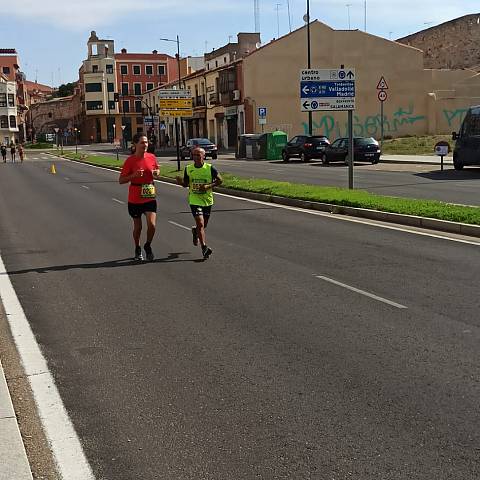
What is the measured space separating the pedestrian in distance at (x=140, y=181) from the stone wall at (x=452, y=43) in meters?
62.5

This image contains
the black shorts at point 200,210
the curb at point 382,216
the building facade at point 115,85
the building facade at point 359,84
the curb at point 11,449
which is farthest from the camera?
the building facade at point 115,85

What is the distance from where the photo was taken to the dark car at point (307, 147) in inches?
1650

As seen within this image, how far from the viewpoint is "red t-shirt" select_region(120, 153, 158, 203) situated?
33.8 ft

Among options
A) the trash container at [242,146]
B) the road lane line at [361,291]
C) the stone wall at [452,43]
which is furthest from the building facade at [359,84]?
the road lane line at [361,291]

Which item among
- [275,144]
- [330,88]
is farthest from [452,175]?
[275,144]

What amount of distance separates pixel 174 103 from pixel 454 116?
32.0 metres

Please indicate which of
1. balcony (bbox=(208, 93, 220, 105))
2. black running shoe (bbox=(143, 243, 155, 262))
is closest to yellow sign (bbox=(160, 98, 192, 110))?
black running shoe (bbox=(143, 243, 155, 262))

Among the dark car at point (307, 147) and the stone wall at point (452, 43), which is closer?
the dark car at point (307, 147)

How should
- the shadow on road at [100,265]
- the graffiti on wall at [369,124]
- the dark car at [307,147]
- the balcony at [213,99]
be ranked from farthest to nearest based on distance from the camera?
the balcony at [213,99], the graffiti on wall at [369,124], the dark car at [307,147], the shadow on road at [100,265]

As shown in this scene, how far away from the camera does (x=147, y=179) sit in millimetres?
10430

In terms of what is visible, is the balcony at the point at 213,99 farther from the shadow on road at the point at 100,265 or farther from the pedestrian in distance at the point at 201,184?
the shadow on road at the point at 100,265

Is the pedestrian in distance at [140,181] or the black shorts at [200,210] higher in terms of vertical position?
the pedestrian in distance at [140,181]

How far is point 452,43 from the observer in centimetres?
7244

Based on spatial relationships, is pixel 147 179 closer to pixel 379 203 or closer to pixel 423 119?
pixel 379 203
